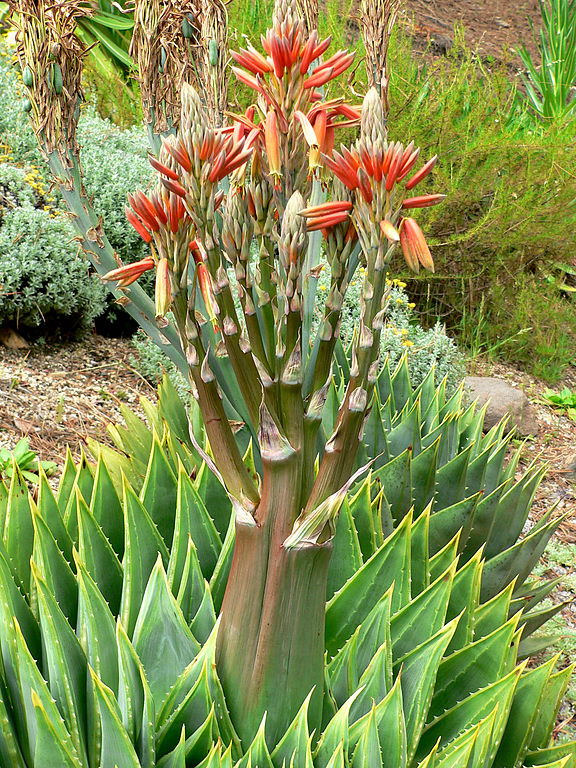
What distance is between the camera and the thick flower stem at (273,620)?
1.17 meters

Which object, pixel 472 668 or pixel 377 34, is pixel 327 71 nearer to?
pixel 377 34

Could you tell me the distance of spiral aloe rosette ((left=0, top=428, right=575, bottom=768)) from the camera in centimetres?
116

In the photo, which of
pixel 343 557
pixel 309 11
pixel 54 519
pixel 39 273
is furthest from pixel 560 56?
pixel 54 519

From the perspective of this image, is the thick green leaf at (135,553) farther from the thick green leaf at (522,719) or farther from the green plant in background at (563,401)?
the green plant in background at (563,401)

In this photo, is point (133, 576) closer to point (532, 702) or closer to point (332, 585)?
point (332, 585)

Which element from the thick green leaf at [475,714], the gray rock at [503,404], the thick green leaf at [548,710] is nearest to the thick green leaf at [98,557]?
the thick green leaf at [475,714]

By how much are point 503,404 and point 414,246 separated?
3538 millimetres

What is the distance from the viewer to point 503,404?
434 centimetres

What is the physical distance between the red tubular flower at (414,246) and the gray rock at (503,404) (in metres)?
3.32

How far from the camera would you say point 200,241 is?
1059 millimetres

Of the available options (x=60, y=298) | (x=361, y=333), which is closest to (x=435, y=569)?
(x=361, y=333)

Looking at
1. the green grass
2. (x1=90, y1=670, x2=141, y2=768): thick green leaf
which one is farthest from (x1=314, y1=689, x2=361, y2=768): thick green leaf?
the green grass

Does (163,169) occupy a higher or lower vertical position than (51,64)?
lower

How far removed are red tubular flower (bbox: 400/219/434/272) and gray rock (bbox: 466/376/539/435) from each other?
3322 mm
